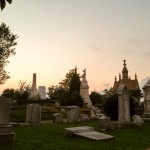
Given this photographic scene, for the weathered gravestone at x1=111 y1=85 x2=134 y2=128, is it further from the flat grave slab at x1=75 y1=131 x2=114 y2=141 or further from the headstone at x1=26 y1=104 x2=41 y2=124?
the flat grave slab at x1=75 y1=131 x2=114 y2=141

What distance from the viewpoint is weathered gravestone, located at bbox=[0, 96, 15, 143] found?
8.63 meters

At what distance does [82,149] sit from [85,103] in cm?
3561

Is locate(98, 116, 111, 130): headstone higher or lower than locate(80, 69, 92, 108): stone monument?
lower

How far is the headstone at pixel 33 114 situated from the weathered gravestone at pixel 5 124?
6.94 metres

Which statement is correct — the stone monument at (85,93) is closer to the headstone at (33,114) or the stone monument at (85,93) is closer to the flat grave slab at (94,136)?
the headstone at (33,114)

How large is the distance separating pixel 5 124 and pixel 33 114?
7260mm

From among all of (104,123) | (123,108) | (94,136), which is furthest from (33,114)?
(94,136)

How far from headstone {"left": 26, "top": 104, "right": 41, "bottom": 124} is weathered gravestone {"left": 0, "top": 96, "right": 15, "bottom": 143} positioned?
6941 mm

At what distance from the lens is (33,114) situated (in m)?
16.2

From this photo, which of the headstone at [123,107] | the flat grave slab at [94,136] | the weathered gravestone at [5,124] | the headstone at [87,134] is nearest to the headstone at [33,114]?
the headstone at [123,107]

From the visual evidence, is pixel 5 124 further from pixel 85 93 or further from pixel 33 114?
pixel 85 93

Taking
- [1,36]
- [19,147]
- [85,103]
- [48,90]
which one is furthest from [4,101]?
[48,90]

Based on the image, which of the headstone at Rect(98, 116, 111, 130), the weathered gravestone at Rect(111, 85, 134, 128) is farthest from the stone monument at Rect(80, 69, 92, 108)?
the headstone at Rect(98, 116, 111, 130)

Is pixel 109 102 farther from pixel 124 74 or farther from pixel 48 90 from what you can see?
pixel 48 90
